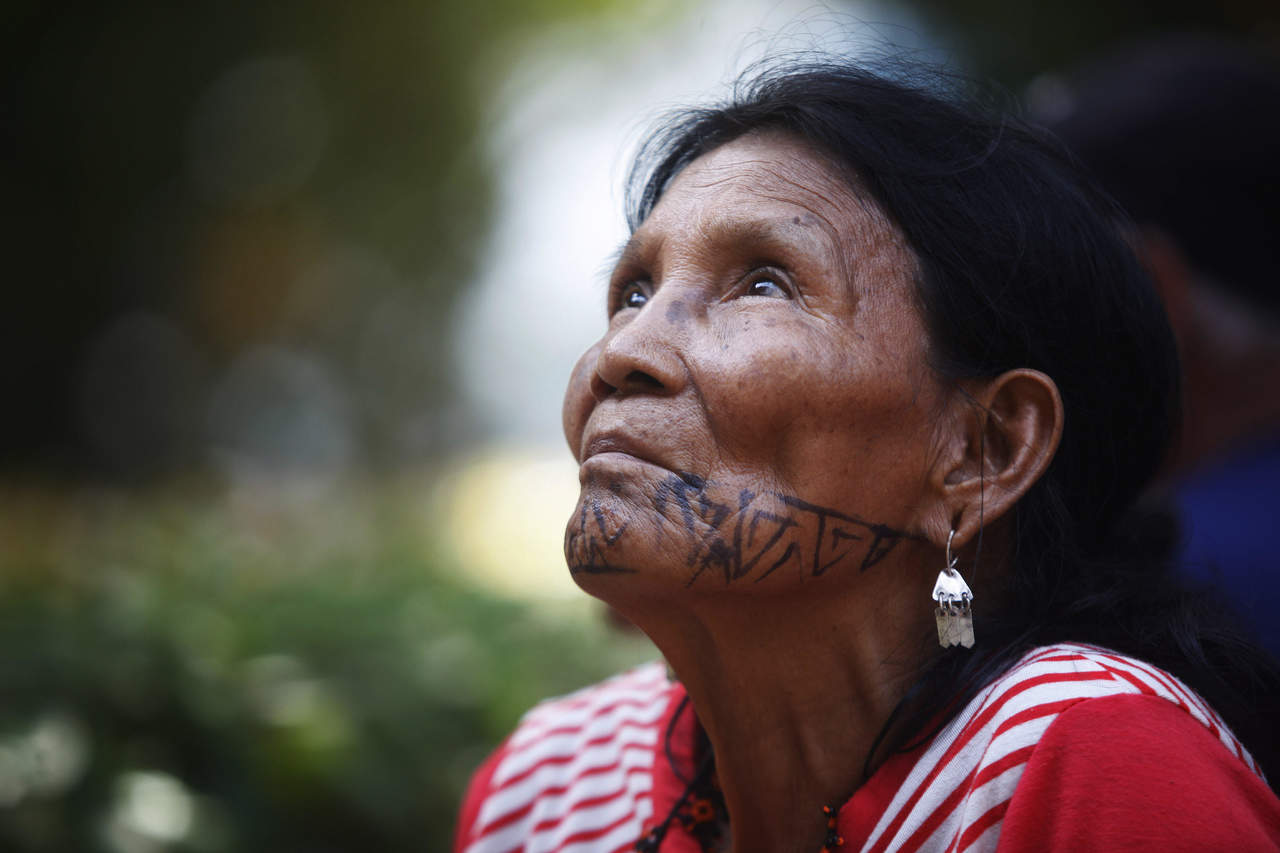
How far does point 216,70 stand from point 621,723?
558cm

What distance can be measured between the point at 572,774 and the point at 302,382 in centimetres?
563

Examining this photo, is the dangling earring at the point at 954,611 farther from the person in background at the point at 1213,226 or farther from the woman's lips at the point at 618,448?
the person in background at the point at 1213,226

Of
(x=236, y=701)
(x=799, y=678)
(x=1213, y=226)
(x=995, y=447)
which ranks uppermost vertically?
(x=1213, y=226)

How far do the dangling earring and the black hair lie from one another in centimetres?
7

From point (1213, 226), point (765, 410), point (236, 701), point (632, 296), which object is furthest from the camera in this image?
point (236, 701)

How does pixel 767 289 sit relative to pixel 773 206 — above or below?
below

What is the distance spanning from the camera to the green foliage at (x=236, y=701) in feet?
9.53

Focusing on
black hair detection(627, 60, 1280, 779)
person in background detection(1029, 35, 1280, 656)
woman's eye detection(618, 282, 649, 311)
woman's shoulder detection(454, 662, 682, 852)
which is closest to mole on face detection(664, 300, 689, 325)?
woman's eye detection(618, 282, 649, 311)

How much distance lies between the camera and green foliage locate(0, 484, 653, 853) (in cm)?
291

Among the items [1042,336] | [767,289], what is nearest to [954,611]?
[1042,336]

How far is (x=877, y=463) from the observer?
166 centimetres

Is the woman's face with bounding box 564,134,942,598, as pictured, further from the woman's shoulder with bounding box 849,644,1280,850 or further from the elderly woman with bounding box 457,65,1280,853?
the woman's shoulder with bounding box 849,644,1280,850

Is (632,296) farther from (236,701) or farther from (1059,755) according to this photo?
(236,701)

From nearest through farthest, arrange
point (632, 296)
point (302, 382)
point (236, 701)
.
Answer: point (632, 296) → point (236, 701) → point (302, 382)
